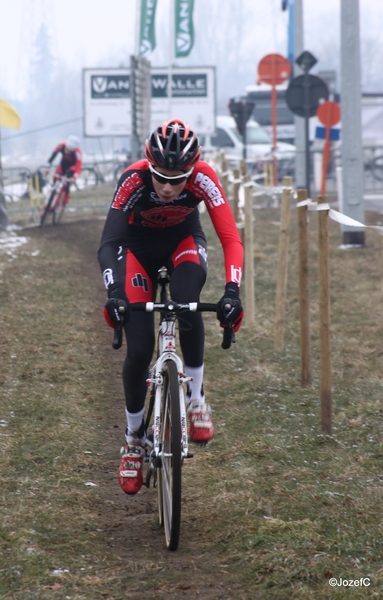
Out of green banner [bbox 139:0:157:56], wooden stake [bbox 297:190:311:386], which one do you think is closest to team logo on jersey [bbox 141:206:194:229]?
wooden stake [bbox 297:190:311:386]

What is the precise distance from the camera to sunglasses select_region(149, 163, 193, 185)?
170 inches

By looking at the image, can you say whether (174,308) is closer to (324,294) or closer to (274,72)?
(324,294)

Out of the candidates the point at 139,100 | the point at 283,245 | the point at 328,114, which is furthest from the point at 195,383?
the point at 139,100

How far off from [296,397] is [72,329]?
300cm

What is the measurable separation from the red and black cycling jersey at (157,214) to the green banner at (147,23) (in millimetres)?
23346

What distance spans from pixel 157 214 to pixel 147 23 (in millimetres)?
23608

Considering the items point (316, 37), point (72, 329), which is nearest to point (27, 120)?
point (316, 37)

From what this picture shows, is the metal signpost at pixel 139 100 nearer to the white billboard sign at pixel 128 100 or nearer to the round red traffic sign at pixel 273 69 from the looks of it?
the round red traffic sign at pixel 273 69

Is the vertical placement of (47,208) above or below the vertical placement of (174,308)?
above

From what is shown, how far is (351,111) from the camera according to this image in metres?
14.1

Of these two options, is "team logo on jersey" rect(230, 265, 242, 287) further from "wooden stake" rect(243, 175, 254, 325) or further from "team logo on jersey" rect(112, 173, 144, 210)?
"wooden stake" rect(243, 175, 254, 325)

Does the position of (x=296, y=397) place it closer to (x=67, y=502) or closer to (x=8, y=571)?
(x=67, y=502)

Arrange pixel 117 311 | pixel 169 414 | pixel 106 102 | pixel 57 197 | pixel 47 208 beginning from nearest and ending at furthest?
pixel 117 311
pixel 169 414
pixel 57 197
pixel 47 208
pixel 106 102

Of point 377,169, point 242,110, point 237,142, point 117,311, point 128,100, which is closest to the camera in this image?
point 117,311
